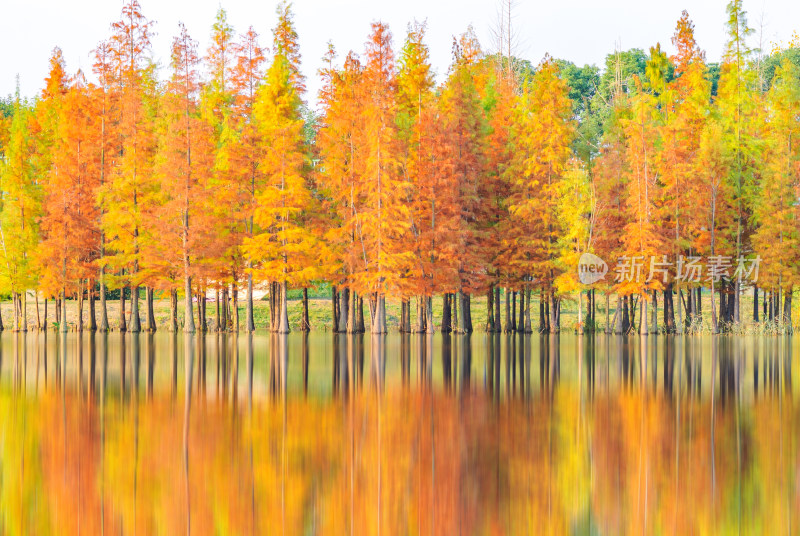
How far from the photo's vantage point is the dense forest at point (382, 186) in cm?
4856

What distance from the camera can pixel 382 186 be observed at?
156ft

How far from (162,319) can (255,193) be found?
15.4m

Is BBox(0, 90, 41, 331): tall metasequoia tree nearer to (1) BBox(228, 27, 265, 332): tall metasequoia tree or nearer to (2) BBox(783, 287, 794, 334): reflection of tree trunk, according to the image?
(1) BBox(228, 27, 265, 332): tall metasequoia tree

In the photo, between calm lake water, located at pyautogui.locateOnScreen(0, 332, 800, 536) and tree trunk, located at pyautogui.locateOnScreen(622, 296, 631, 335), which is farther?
tree trunk, located at pyautogui.locateOnScreen(622, 296, 631, 335)

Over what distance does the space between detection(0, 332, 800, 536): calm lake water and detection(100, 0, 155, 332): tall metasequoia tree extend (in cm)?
3095

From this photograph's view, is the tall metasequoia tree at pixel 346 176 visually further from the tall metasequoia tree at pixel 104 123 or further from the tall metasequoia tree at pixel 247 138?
the tall metasequoia tree at pixel 104 123

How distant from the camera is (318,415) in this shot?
46.7 feet

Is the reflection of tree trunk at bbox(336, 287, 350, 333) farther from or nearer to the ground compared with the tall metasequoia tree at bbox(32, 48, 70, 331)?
nearer to the ground

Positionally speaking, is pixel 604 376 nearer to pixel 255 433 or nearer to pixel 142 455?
pixel 255 433

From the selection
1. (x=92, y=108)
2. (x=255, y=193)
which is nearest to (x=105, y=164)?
(x=92, y=108)

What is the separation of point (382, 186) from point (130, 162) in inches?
621

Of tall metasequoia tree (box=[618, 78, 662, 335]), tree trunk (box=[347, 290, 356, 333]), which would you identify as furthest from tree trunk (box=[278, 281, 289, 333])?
tall metasequoia tree (box=[618, 78, 662, 335])

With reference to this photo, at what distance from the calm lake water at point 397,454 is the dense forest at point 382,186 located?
2746 cm

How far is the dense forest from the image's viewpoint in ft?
159
